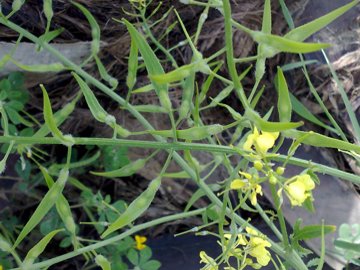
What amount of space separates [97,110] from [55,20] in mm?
458

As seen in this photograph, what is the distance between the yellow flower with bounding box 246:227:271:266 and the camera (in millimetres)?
706

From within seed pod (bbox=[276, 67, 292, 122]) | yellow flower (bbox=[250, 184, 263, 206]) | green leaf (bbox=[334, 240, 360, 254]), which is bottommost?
green leaf (bbox=[334, 240, 360, 254])

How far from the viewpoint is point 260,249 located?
708 mm

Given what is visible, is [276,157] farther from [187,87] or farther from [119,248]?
[119,248]

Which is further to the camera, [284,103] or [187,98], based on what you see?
[187,98]

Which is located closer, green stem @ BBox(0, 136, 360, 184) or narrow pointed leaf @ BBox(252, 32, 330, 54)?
narrow pointed leaf @ BBox(252, 32, 330, 54)

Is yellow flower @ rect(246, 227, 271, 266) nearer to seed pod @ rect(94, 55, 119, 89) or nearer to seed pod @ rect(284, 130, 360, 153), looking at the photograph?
seed pod @ rect(284, 130, 360, 153)

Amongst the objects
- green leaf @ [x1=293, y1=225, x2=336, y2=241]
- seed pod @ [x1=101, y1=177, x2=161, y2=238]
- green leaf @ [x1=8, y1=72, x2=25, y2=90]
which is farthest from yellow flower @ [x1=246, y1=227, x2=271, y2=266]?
green leaf @ [x1=8, y1=72, x2=25, y2=90]

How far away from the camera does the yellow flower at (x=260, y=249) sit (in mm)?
706

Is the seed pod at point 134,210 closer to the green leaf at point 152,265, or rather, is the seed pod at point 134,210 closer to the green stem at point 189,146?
the green stem at point 189,146

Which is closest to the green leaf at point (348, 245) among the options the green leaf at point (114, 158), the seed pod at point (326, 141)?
the seed pod at point (326, 141)

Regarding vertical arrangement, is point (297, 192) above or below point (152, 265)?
above

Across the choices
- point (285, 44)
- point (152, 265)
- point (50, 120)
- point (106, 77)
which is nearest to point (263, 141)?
point (285, 44)

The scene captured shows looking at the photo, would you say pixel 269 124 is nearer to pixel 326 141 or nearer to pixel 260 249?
pixel 326 141
